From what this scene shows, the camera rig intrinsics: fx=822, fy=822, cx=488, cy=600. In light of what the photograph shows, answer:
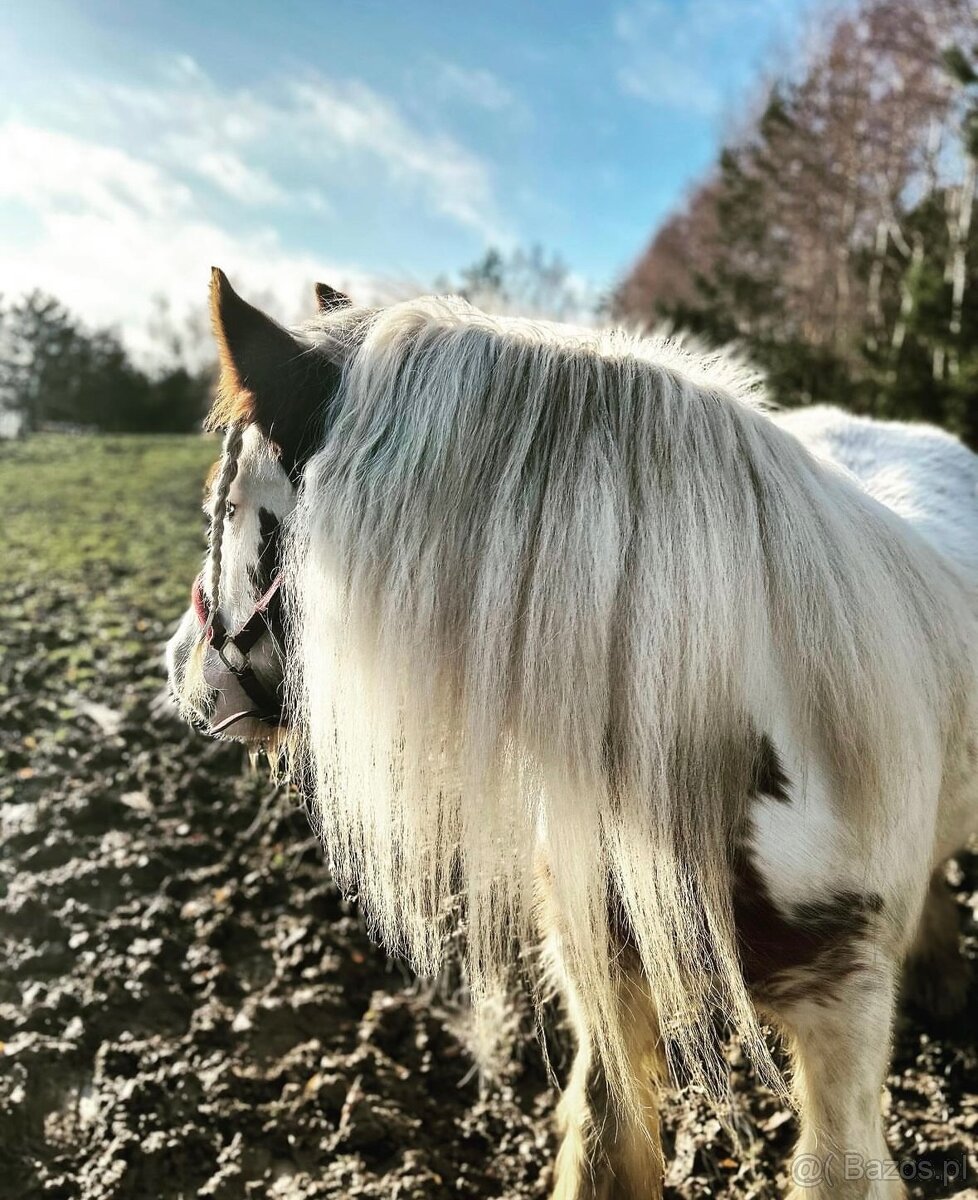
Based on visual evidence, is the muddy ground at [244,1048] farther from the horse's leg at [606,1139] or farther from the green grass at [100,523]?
the green grass at [100,523]

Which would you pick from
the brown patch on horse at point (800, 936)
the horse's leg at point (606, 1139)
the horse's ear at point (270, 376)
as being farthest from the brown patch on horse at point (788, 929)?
the horse's ear at point (270, 376)

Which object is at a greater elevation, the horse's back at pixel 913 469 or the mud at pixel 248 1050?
the horse's back at pixel 913 469

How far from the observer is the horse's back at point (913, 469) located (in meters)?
2.13

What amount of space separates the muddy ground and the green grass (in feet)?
10.5

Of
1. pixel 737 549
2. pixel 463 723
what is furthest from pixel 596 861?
pixel 737 549

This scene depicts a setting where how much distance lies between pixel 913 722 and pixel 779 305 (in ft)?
73.9

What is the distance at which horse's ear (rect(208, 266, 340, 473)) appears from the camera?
1262 millimetres

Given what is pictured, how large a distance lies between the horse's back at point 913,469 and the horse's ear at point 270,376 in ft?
3.91

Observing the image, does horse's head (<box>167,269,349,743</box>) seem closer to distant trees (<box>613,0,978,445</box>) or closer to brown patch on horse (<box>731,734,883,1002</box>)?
brown patch on horse (<box>731,734,883,1002</box>)

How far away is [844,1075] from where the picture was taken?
4.42ft

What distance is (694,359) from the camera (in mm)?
1526

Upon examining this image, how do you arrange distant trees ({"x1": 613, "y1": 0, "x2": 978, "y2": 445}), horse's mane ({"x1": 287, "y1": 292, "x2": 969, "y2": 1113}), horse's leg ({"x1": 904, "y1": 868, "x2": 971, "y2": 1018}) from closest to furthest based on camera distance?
horse's mane ({"x1": 287, "y1": 292, "x2": 969, "y2": 1113}) → horse's leg ({"x1": 904, "y1": 868, "x2": 971, "y2": 1018}) → distant trees ({"x1": 613, "y1": 0, "x2": 978, "y2": 445})

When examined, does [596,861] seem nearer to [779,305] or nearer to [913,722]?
[913,722]

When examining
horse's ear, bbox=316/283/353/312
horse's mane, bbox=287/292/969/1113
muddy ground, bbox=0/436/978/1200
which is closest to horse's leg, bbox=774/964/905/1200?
horse's mane, bbox=287/292/969/1113
